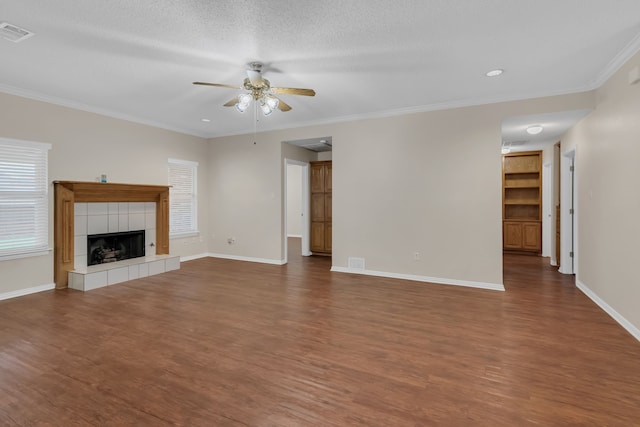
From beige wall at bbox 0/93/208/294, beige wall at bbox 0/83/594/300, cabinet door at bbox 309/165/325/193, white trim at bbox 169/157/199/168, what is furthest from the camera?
cabinet door at bbox 309/165/325/193

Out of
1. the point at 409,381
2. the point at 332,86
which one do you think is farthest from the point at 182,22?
the point at 409,381

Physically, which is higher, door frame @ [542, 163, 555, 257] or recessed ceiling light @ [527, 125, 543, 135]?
recessed ceiling light @ [527, 125, 543, 135]

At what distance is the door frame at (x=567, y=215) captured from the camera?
5.39m

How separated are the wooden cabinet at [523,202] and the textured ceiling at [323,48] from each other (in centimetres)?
379

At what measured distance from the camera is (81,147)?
495 cm

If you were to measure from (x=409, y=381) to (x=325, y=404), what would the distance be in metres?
0.65

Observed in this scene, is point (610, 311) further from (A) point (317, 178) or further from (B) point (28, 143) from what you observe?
(B) point (28, 143)

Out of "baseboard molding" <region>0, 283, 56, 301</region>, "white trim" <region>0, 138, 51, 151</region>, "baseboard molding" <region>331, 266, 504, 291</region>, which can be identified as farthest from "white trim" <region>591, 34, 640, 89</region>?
"baseboard molding" <region>0, 283, 56, 301</region>

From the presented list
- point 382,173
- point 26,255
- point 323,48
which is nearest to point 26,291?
point 26,255

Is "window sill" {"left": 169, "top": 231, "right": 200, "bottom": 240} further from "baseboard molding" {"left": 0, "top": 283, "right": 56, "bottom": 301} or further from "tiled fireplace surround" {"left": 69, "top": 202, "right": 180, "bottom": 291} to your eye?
"baseboard molding" {"left": 0, "top": 283, "right": 56, "bottom": 301}

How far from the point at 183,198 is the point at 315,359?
17.5 ft

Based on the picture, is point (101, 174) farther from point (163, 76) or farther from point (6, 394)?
point (6, 394)

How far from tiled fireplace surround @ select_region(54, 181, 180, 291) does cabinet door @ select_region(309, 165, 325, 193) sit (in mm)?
3182

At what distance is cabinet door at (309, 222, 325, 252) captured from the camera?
24.7ft
